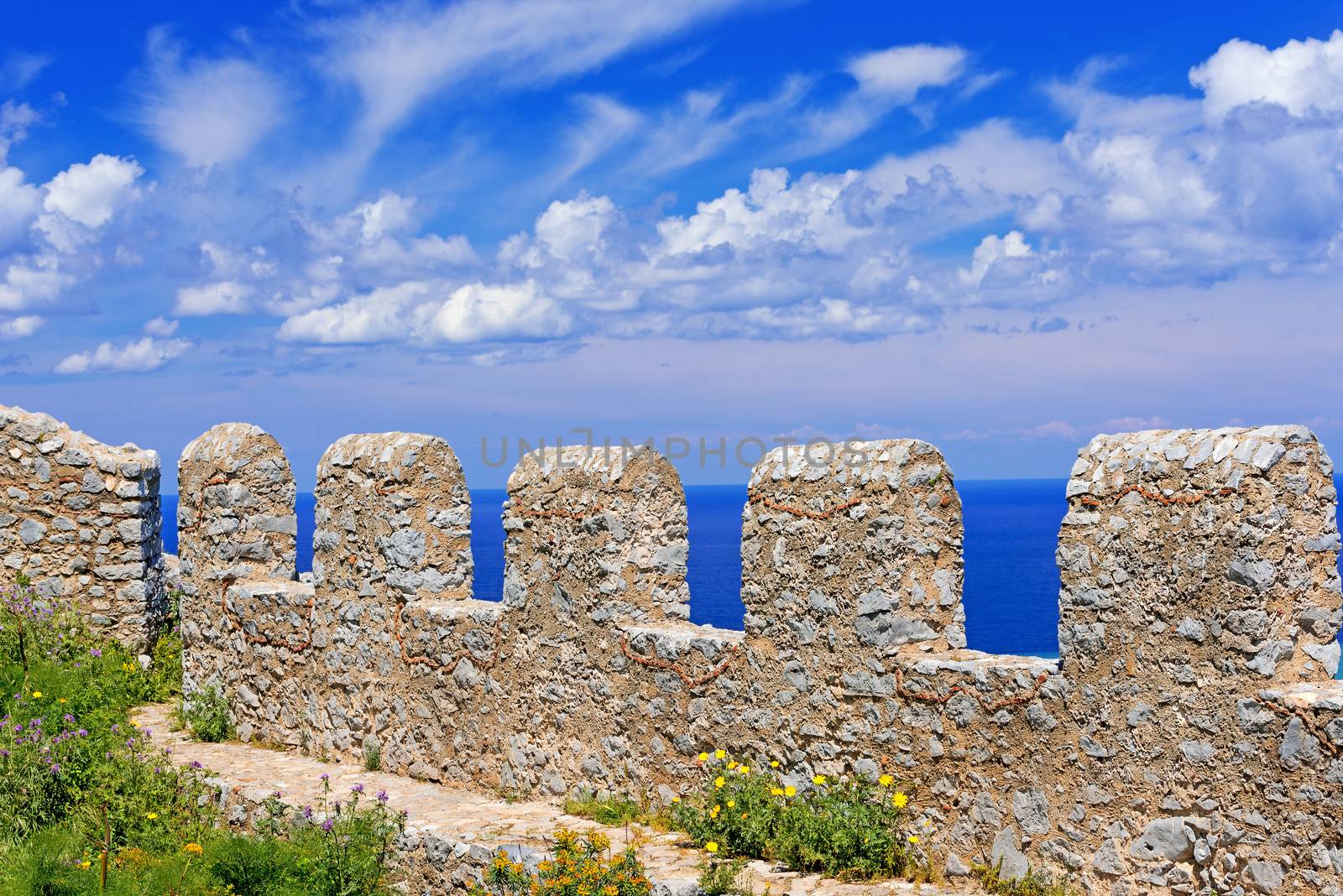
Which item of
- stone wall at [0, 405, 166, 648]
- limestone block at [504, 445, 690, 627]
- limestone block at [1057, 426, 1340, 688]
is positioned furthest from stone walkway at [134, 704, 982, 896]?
stone wall at [0, 405, 166, 648]

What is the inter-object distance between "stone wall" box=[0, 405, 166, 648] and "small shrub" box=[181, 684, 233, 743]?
1766mm

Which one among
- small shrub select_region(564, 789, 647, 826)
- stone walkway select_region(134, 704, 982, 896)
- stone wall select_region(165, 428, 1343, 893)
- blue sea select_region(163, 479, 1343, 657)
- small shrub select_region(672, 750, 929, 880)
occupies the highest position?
stone wall select_region(165, 428, 1343, 893)

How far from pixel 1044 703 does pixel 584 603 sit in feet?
11.0

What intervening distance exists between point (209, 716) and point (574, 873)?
5806 millimetres

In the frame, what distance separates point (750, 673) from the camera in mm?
7746

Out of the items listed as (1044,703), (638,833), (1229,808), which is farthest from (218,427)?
(1229,808)

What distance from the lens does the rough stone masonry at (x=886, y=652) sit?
5.94 metres

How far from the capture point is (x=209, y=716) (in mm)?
11508

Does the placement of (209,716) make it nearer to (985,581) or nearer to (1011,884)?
(1011,884)

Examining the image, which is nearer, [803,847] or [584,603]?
[803,847]

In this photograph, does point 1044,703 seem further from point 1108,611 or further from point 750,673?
point 750,673

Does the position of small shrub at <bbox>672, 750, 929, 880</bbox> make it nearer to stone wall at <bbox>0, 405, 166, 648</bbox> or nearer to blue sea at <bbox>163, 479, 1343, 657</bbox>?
stone wall at <bbox>0, 405, 166, 648</bbox>

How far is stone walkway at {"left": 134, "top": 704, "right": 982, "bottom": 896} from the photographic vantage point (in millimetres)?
6961

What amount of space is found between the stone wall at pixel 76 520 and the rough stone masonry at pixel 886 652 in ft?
9.86
